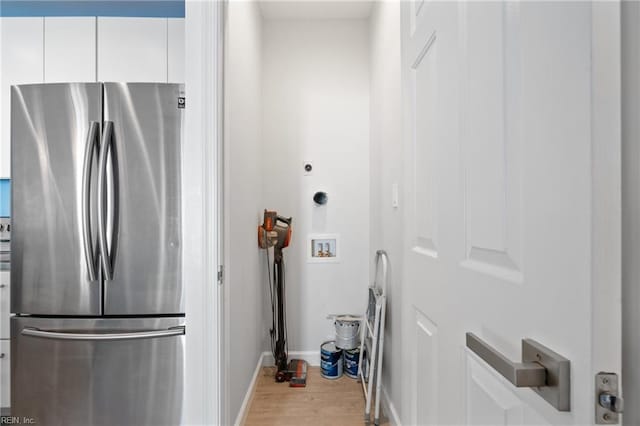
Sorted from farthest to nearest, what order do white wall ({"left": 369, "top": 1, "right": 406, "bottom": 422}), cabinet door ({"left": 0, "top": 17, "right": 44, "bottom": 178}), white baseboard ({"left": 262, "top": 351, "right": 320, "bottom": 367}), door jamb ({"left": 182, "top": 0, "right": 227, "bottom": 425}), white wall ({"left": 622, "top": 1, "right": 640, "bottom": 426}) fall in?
white baseboard ({"left": 262, "top": 351, "right": 320, "bottom": 367}) < cabinet door ({"left": 0, "top": 17, "right": 44, "bottom": 178}) < white wall ({"left": 369, "top": 1, "right": 406, "bottom": 422}) < door jamb ({"left": 182, "top": 0, "right": 227, "bottom": 425}) < white wall ({"left": 622, "top": 1, "right": 640, "bottom": 426})

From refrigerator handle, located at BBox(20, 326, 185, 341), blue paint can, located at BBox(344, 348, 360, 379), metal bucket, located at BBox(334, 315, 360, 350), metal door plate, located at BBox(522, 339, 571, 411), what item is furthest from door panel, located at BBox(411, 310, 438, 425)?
blue paint can, located at BBox(344, 348, 360, 379)

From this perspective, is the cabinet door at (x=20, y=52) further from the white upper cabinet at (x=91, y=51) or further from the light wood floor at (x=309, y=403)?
the light wood floor at (x=309, y=403)

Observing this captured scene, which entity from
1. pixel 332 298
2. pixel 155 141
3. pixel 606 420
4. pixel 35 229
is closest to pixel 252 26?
pixel 155 141

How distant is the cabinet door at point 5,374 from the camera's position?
1.85 meters

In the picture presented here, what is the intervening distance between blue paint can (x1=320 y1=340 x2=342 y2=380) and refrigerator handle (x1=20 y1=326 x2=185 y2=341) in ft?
4.13

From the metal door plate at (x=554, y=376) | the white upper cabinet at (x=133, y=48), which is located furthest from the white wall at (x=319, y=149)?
the metal door plate at (x=554, y=376)

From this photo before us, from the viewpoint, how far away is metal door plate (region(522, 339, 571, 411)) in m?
0.39

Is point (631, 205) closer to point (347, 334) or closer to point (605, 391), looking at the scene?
point (605, 391)

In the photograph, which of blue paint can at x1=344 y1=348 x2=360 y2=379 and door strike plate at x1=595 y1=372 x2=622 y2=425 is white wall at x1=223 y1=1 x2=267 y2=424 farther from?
door strike plate at x1=595 y1=372 x2=622 y2=425

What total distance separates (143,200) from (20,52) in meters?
1.63

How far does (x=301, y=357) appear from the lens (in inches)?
103

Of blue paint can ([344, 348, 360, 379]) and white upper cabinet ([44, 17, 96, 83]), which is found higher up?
white upper cabinet ([44, 17, 96, 83])

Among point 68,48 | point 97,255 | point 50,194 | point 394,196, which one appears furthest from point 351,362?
point 68,48

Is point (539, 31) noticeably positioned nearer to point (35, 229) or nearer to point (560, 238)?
point (560, 238)
